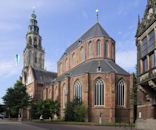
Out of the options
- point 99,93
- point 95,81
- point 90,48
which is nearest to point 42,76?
point 90,48

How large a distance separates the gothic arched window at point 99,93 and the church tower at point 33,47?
58.4 meters

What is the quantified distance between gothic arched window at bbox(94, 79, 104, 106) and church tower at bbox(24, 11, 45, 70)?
2299 inches

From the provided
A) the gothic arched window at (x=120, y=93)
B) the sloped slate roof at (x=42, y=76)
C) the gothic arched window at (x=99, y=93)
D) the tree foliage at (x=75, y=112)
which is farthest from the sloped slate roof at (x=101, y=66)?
the sloped slate roof at (x=42, y=76)

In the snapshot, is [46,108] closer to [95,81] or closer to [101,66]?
[95,81]

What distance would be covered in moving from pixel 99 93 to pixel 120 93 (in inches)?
183

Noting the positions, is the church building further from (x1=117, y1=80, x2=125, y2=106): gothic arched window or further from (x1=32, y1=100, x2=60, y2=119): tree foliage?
(x1=32, y1=100, x2=60, y2=119): tree foliage

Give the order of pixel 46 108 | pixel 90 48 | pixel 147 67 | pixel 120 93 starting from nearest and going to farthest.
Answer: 1. pixel 147 67
2. pixel 120 93
3. pixel 46 108
4. pixel 90 48

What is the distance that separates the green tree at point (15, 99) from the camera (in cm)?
9600

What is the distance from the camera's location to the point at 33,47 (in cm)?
13250

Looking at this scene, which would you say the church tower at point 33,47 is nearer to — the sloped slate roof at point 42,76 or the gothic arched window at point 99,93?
the sloped slate roof at point 42,76

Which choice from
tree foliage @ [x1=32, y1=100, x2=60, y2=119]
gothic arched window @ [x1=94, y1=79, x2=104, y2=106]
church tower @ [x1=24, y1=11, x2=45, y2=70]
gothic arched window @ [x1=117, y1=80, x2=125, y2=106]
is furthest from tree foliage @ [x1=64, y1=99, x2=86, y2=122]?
church tower @ [x1=24, y1=11, x2=45, y2=70]

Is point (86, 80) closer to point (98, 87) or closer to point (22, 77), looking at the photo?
point (98, 87)

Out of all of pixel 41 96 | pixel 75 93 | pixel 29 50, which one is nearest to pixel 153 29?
pixel 75 93

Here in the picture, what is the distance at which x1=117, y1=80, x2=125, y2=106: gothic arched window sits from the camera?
7612cm
